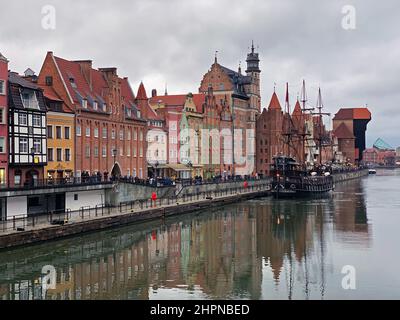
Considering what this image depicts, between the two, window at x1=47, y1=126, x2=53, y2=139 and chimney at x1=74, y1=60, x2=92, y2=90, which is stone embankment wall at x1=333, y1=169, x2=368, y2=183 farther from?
window at x1=47, y1=126, x2=53, y2=139

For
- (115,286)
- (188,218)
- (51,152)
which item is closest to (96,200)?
(51,152)

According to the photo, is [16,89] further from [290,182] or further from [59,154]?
[290,182]

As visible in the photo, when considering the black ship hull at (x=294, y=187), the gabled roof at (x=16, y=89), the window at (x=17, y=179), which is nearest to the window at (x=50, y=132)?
the gabled roof at (x=16, y=89)

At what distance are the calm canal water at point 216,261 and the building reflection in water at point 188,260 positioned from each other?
6cm

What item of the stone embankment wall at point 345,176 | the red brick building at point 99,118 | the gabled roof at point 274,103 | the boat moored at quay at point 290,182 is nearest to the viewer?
the red brick building at point 99,118

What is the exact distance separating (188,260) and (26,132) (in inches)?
759

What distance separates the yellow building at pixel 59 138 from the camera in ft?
173

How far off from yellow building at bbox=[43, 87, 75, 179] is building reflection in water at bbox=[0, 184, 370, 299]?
1056 cm

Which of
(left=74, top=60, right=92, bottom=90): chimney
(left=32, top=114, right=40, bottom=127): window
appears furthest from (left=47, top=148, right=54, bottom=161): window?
(left=74, top=60, right=92, bottom=90): chimney

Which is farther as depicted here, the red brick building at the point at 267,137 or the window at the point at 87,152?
the red brick building at the point at 267,137

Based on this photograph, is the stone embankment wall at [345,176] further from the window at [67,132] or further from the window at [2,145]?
the window at [2,145]

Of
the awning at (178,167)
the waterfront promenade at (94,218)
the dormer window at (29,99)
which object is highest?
the dormer window at (29,99)

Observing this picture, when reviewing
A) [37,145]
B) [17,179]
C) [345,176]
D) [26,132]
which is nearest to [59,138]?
[37,145]

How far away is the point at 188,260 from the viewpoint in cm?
3700
